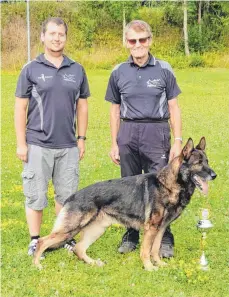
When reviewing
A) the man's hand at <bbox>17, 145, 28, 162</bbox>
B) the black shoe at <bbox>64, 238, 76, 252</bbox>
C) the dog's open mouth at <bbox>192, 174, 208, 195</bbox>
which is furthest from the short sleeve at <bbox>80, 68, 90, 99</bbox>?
the black shoe at <bbox>64, 238, 76, 252</bbox>

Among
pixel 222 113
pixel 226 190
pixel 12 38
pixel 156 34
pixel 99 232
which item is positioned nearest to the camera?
pixel 99 232

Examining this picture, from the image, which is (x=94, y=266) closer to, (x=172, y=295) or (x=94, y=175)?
(x=172, y=295)

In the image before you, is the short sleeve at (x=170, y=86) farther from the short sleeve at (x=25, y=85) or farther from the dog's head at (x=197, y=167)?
the short sleeve at (x=25, y=85)

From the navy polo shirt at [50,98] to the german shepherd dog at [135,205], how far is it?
2.41 ft

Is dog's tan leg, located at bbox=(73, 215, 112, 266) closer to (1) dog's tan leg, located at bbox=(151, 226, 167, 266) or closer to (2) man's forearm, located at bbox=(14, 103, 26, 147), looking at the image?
(1) dog's tan leg, located at bbox=(151, 226, 167, 266)

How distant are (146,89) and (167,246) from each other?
1915 millimetres

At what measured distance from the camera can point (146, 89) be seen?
593cm

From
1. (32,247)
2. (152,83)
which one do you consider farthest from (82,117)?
(32,247)

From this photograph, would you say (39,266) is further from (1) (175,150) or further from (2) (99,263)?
(1) (175,150)

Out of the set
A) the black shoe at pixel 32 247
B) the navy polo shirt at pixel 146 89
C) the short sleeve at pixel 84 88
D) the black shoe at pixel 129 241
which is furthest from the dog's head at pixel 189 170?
the black shoe at pixel 32 247

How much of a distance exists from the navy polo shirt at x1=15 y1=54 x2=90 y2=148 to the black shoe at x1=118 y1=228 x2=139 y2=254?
1.39 m

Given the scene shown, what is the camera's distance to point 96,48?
134 ft

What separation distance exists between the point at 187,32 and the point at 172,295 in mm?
40329

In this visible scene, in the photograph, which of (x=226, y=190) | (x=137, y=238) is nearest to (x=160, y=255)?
(x=137, y=238)
